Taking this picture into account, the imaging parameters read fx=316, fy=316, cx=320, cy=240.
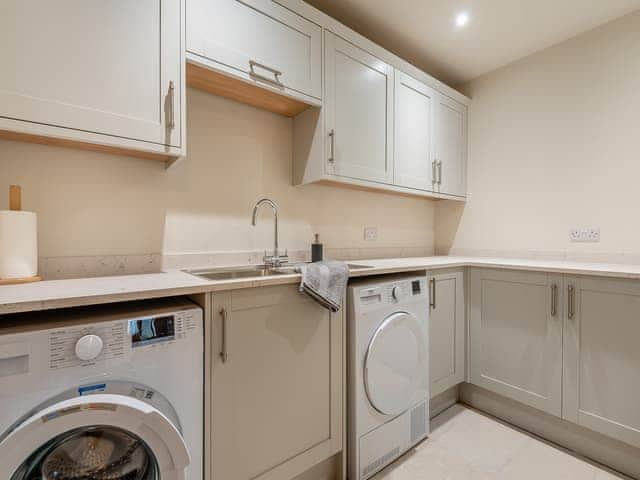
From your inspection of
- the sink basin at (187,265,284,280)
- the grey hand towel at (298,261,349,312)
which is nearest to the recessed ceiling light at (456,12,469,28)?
the grey hand towel at (298,261,349,312)

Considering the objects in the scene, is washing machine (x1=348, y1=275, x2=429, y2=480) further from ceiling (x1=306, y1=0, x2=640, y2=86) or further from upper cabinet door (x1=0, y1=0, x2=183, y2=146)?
ceiling (x1=306, y1=0, x2=640, y2=86)

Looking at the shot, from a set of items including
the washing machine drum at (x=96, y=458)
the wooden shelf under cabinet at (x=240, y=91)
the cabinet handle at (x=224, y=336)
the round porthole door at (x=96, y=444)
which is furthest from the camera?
the wooden shelf under cabinet at (x=240, y=91)

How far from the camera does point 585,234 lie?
84.8 inches

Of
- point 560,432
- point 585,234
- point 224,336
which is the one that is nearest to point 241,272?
point 224,336

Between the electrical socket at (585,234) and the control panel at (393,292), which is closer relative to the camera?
the control panel at (393,292)

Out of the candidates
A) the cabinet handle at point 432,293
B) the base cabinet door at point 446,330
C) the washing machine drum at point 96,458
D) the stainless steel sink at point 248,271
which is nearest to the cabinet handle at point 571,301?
the base cabinet door at point 446,330

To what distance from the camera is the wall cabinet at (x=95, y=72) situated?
1.01 m

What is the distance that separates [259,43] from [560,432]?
2.62m

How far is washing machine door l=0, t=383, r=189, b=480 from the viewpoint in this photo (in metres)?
0.73

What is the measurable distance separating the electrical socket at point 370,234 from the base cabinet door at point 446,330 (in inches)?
25.0

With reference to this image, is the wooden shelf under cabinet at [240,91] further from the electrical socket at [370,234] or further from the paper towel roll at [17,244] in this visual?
the electrical socket at [370,234]

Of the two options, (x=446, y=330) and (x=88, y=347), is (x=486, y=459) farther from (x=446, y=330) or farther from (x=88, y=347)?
(x=88, y=347)

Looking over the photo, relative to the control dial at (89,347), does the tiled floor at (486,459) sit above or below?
below

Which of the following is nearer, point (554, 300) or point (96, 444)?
point (96, 444)
